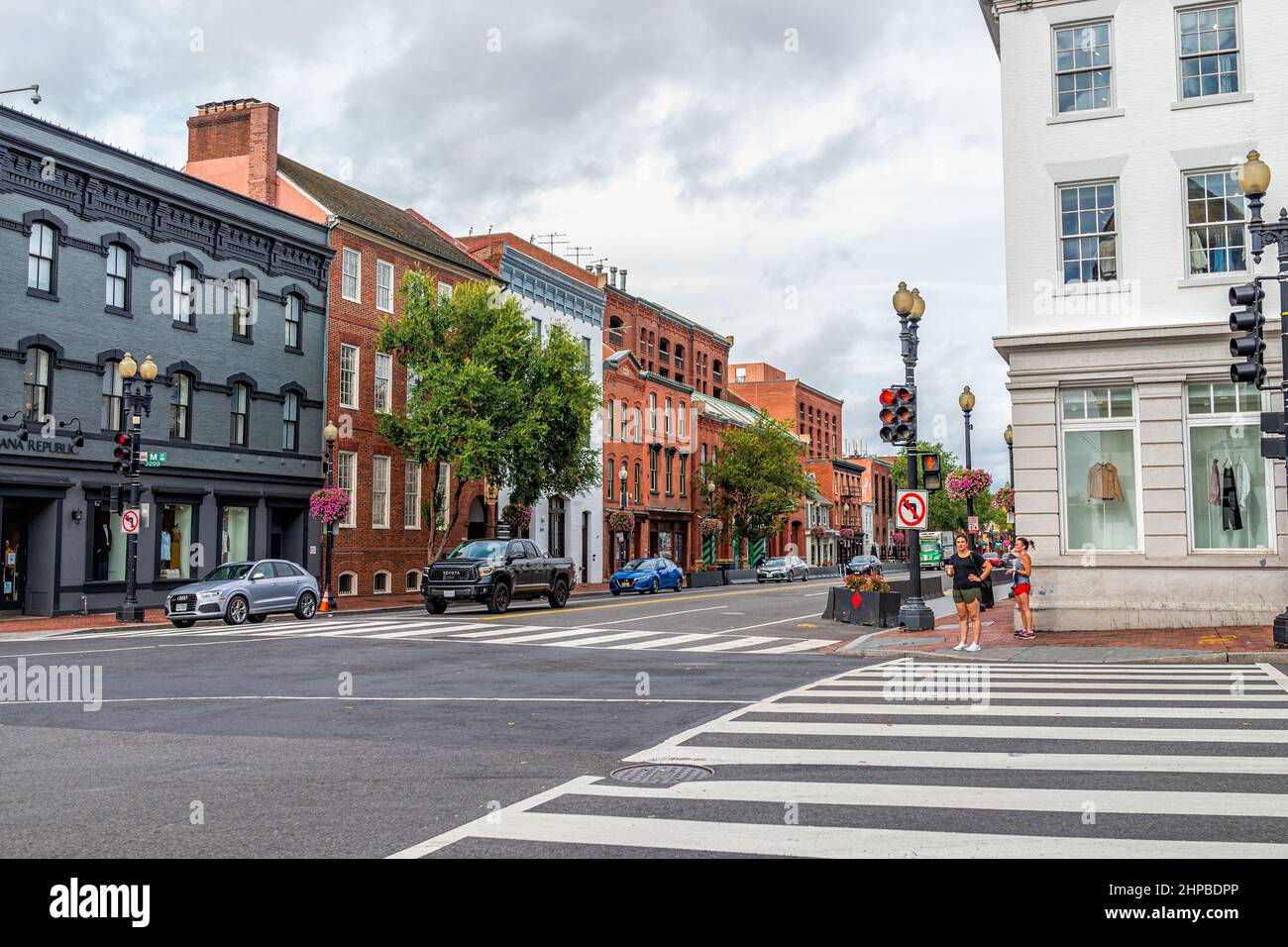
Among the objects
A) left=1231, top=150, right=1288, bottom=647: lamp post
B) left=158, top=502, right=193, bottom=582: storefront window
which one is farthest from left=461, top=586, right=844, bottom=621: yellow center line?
left=1231, top=150, right=1288, bottom=647: lamp post

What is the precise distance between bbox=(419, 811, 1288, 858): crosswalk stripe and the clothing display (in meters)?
16.2

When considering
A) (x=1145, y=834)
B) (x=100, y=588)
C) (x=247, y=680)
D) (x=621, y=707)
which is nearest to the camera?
(x=1145, y=834)

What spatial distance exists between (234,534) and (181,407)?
178 inches

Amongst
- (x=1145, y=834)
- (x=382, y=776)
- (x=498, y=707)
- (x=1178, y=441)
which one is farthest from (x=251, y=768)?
(x=1178, y=441)

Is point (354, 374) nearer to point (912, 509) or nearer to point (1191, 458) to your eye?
point (912, 509)

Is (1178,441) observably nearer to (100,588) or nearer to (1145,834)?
(1145,834)

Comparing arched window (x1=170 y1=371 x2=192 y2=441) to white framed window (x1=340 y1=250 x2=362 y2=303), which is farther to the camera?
white framed window (x1=340 y1=250 x2=362 y2=303)

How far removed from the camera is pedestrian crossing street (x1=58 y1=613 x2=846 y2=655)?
65.9ft

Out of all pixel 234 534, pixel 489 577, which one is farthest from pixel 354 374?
pixel 489 577

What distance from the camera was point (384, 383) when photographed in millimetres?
41469

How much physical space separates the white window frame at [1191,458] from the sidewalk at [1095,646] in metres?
1.45

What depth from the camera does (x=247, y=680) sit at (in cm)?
1448

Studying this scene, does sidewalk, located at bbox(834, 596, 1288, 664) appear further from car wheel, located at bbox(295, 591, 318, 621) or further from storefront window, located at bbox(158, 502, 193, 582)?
storefront window, located at bbox(158, 502, 193, 582)
